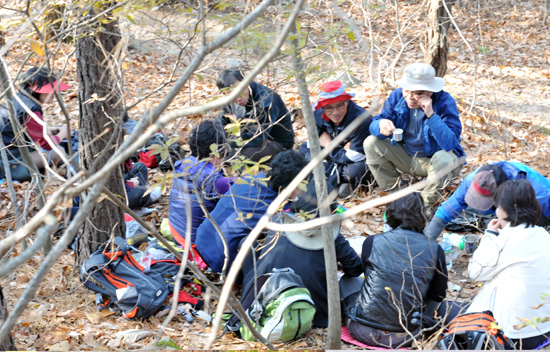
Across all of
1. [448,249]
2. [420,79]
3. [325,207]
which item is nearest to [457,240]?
[448,249]

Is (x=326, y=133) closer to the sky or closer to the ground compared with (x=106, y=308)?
closer to the sky

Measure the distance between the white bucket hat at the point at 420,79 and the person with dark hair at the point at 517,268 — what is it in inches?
68.5

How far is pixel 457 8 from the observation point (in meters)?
12.1

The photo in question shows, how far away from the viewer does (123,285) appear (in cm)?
357

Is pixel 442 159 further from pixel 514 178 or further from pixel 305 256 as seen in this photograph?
pixel 305 256

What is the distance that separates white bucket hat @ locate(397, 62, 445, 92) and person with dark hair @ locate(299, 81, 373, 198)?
2.05 feet

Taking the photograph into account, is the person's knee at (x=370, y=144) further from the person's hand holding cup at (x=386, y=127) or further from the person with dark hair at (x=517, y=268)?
the person with dark hair at (x=517, y=268)

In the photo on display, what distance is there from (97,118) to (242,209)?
1.30 metres

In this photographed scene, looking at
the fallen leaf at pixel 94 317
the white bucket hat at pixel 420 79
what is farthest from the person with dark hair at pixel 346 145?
the fallen leaf at pixel 94 317

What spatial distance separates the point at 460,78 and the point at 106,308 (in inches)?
271

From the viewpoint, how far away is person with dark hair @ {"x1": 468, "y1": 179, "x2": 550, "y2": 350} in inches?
119

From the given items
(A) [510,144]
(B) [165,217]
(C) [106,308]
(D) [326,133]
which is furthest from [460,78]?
(C) [106,308]

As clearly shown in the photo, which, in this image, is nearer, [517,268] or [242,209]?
[517,268]

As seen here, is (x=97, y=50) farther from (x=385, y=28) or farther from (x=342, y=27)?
(x=385, y=28)
